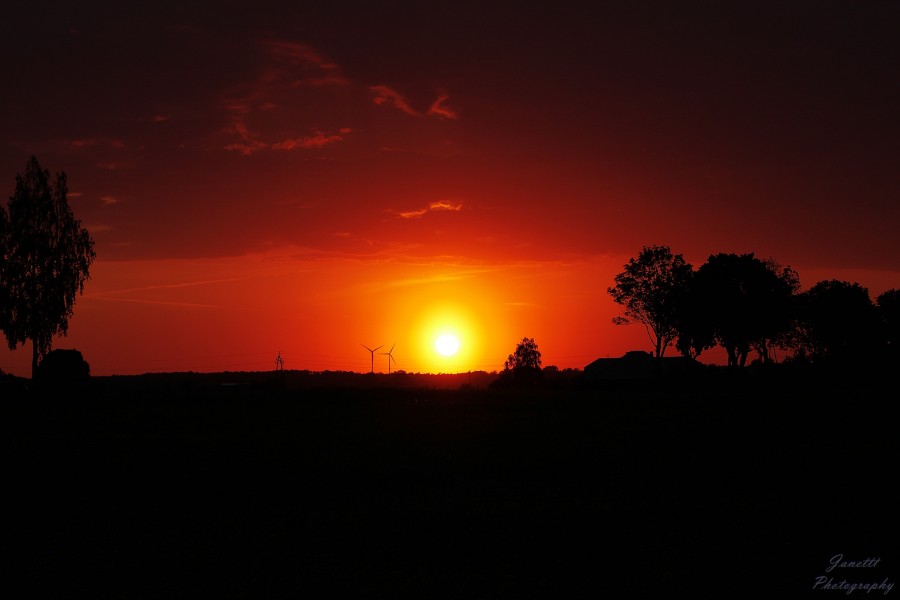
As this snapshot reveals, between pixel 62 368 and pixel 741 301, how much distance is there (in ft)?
320

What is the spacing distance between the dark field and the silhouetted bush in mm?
54315

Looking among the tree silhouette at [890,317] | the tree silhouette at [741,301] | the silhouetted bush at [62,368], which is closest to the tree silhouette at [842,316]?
the tree silhouette at [890,317]

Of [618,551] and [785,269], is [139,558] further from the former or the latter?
[785,269]

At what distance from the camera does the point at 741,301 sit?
13062 cm

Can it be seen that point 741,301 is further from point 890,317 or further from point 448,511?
point 448,511

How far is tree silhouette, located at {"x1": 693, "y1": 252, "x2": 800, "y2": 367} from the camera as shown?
424 ft

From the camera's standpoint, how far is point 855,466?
25.2 metres

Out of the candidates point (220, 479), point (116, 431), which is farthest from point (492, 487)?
point (116, 431)

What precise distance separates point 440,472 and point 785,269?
434 ft

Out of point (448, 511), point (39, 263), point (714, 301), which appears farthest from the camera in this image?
point (714, 301)

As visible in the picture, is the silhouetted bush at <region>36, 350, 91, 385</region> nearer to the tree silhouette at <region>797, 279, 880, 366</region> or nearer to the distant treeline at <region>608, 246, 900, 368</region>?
the distant treeline at <region>608, 246, 900, 368</region>

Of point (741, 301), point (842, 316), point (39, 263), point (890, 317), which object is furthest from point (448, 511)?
point (890, 317)

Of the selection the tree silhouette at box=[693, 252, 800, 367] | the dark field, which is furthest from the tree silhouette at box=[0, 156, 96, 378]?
the tree silhouette at box=[693, 252, 800, 367]

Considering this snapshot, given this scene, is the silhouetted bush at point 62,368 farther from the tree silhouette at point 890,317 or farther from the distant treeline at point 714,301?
the tree silhouette at point 890,317
